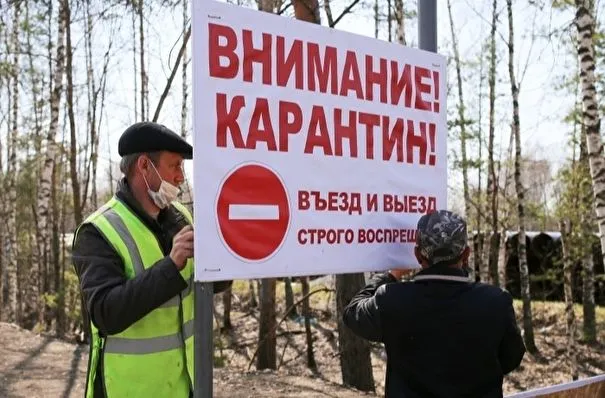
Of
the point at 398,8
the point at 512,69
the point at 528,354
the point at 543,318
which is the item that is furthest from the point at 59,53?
the point at 543,318

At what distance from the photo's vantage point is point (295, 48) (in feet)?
7.73

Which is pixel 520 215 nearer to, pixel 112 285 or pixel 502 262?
pixel 502 262

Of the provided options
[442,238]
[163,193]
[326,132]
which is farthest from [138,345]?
[442,238]

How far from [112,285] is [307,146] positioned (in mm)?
823

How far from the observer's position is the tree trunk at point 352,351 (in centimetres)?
770

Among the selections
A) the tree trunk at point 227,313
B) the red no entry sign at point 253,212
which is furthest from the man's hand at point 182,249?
the tree trunk at point 227,313

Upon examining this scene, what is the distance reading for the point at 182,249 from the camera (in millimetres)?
2066

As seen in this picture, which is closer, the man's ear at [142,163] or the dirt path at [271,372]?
the man's ear at [142,163]

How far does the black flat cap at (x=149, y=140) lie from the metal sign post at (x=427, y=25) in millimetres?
1308

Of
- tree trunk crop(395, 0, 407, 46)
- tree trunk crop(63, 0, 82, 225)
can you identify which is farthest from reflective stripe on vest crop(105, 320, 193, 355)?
tree trunk crop(63, 0, 82, 225)

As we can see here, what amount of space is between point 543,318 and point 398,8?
9.67 m

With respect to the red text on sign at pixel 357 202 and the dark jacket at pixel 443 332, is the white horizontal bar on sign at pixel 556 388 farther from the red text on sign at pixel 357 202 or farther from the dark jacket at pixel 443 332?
the red text on sign at pixel 357 202

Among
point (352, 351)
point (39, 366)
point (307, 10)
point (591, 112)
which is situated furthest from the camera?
point (591, 112)

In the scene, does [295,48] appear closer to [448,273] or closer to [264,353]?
[448,273]
